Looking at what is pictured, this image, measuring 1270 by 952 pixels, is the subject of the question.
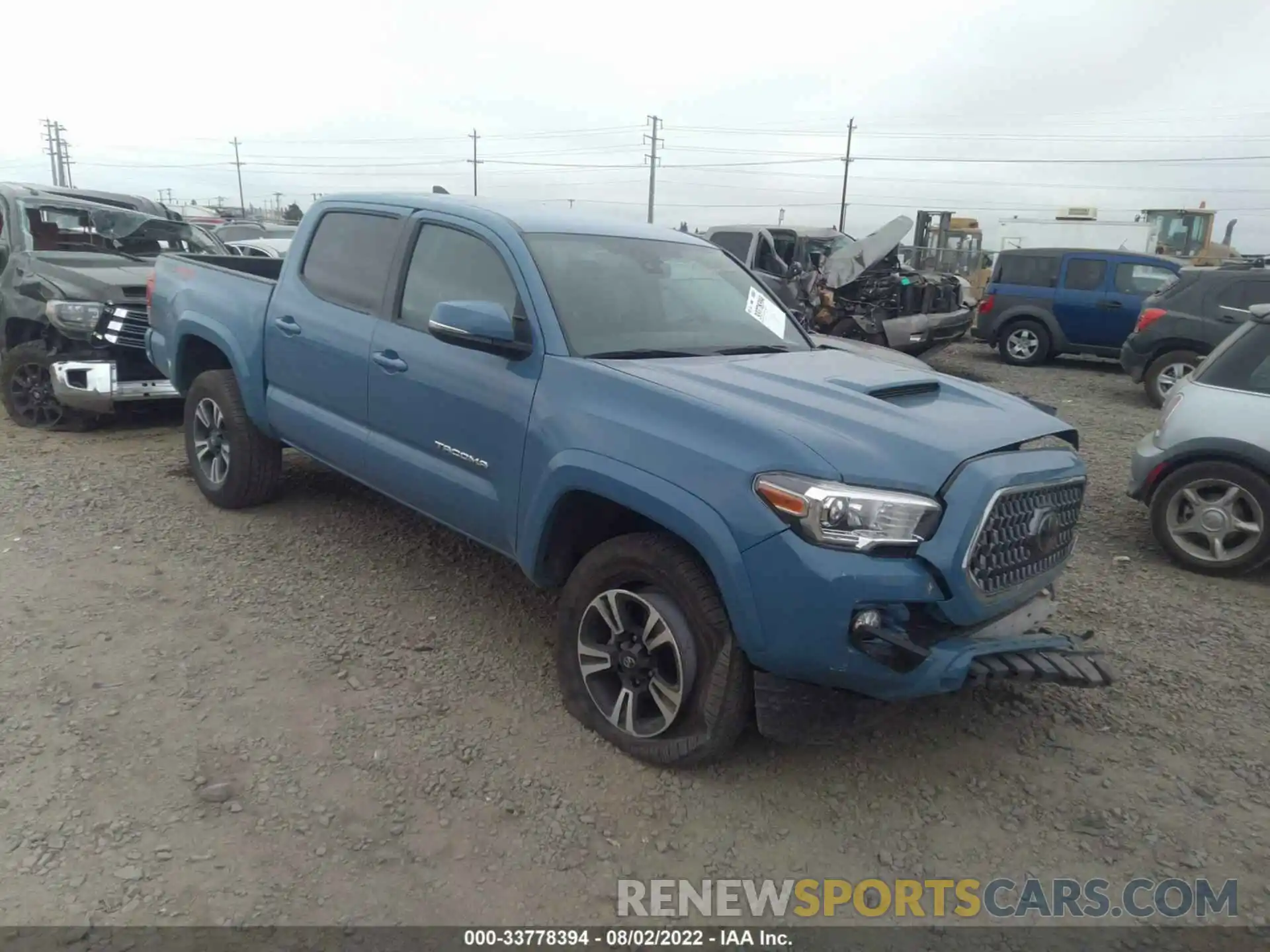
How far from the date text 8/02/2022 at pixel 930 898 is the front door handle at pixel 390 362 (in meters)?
2.30

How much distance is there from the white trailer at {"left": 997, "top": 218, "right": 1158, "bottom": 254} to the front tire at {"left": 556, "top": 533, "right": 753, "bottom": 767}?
933 inches

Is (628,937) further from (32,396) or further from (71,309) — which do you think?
(32,396)

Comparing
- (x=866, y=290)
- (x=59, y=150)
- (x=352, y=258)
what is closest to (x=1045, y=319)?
(x=866, y=290)

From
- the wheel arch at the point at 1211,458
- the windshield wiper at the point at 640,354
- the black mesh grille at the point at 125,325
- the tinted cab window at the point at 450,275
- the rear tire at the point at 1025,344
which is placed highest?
the tinted cab window at the point at 450,275

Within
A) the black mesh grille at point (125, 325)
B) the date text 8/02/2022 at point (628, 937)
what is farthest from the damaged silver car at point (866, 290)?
the date text 8/02/2022 at point (628, 937)

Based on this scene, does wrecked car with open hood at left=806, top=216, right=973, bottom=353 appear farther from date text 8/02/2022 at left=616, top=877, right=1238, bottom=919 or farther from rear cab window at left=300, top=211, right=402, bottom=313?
date text 8/02/2022 at left=616, top=877, right=1238, bottom=919

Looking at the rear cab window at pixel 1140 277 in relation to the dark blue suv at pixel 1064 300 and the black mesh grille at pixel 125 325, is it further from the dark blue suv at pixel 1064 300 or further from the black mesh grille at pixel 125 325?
the black mesh grille at pixel 125 325

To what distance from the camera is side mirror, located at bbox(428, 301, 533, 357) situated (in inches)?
131

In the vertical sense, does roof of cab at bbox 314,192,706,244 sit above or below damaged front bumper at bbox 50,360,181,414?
above

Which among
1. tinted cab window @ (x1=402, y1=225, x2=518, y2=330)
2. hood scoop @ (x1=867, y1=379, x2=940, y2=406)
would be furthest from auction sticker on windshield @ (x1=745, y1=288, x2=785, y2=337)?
tinted cab window @ (x1=402, y1=225, x2=518, y2=330)

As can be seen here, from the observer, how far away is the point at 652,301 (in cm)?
384

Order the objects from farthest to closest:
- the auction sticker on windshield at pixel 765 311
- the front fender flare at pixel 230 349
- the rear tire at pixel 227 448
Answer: the rear tire at pixel 227 448, the front fender flare at pixel 230 349, the auction sticker on windshield at pixel 765 311

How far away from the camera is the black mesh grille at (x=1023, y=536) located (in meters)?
2.84

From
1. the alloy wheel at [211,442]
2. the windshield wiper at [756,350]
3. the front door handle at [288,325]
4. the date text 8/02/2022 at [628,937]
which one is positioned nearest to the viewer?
the date text 8/02/2022 at [628,937]
